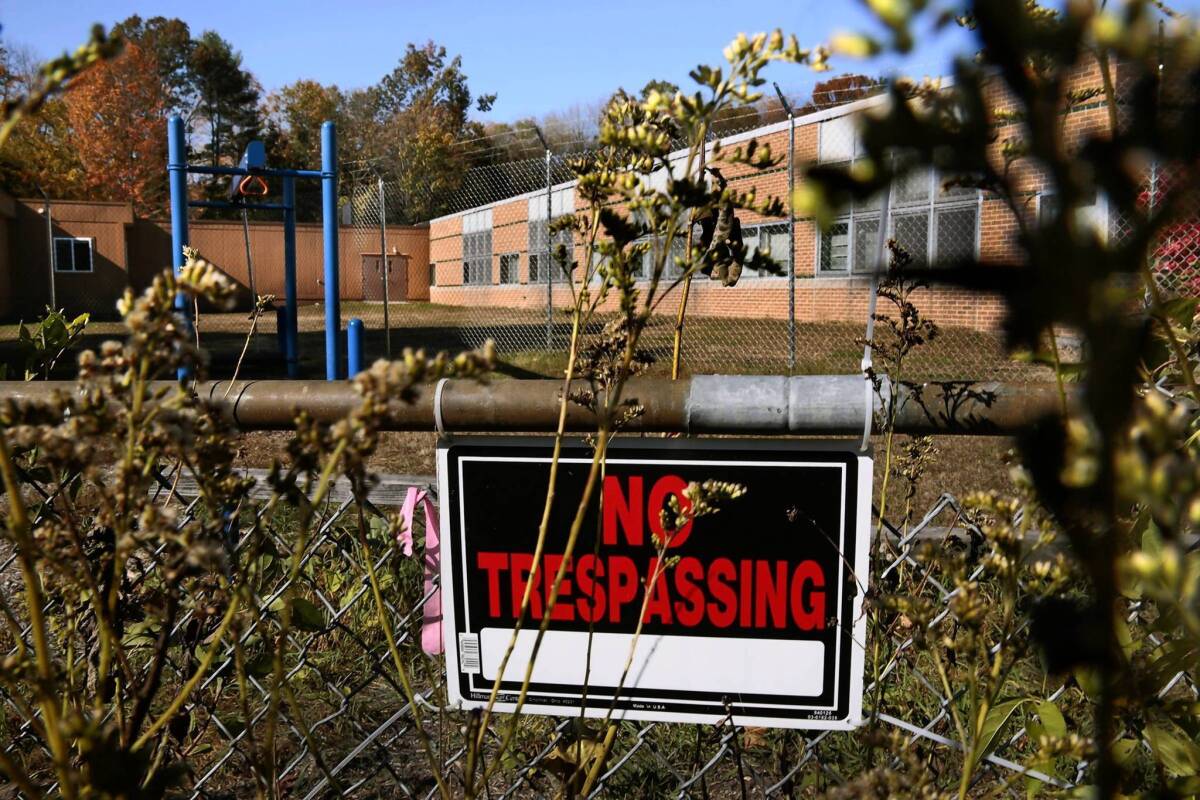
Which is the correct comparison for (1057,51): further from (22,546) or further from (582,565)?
(582,565)

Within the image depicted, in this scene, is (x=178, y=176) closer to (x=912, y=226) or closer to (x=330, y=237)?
(x=330, y=237)

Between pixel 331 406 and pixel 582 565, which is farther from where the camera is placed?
pixel 331 406

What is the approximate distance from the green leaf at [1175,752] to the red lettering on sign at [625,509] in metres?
0.69

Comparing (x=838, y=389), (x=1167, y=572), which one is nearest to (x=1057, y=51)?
(x=1167, y=572)

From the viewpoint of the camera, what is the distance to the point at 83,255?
30688 mm

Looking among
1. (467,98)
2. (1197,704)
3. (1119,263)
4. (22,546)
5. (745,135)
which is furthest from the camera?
(467,98)

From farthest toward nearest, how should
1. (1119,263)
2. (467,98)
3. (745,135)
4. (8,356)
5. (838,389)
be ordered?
(467,98)
(745,135)
(8,356)
(838,389)
(1119,263)

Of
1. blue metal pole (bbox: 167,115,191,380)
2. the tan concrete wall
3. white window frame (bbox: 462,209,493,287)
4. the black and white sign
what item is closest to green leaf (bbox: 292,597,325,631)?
the black and white sign

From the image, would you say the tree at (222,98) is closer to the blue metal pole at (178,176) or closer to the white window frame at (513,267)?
the white window frame at (513,267)

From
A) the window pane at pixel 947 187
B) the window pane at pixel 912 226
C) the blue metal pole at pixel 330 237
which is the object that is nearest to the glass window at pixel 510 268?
the window pane at pixel 912 226

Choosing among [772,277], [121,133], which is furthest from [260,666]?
[121,133]

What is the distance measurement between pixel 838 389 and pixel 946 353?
10260 mm

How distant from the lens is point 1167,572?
397 millimetres

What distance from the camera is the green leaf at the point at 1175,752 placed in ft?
3.08
